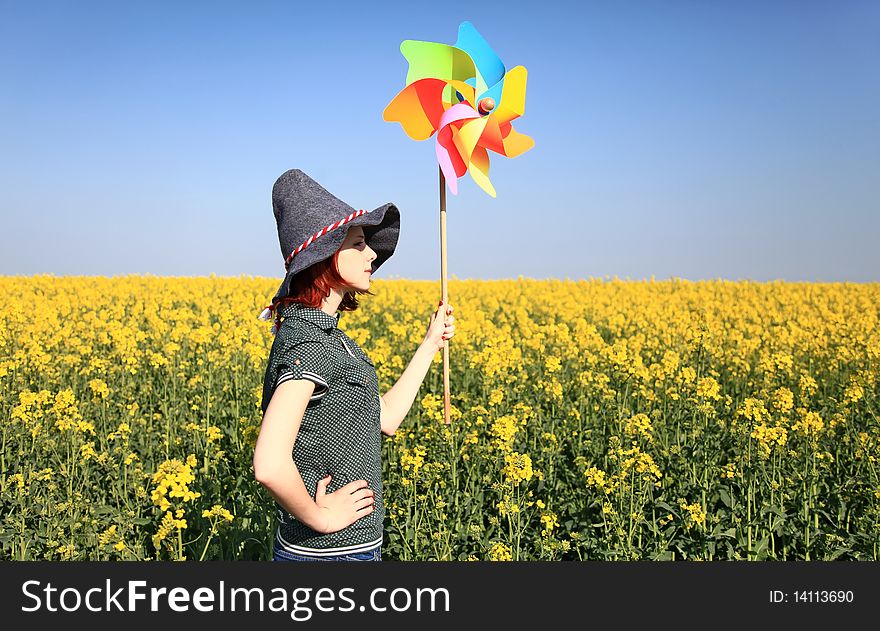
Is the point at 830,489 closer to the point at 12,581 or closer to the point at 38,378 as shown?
the point at 12,581

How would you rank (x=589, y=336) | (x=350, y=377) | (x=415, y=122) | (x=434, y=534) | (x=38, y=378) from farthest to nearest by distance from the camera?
(x=589, y=336), (x=38, y=378), (x=434, y=534), (x=415, y=122), (x=350, y=377)

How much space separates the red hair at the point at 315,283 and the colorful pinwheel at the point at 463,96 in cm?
93

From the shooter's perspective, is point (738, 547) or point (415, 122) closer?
point (415, 122)

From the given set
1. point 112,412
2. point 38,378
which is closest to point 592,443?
point 112,412

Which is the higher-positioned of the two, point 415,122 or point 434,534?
point 415,122

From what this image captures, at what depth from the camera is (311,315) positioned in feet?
8.21

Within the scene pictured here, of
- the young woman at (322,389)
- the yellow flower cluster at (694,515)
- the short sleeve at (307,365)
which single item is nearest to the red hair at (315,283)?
the young woman at (322,389)

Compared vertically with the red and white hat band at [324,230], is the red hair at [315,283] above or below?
below

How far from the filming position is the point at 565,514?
498 centimetres

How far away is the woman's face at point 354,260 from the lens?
260 cm

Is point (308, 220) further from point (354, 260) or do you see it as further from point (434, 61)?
point (434, 61)

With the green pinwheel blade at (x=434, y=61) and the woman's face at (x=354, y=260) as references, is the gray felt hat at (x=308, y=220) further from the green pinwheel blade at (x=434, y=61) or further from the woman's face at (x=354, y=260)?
the green pinwheel blade at (x=434, y=61)

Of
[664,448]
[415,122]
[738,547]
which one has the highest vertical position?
[415,122]

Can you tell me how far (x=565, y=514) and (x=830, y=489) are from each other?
193 centimetres
